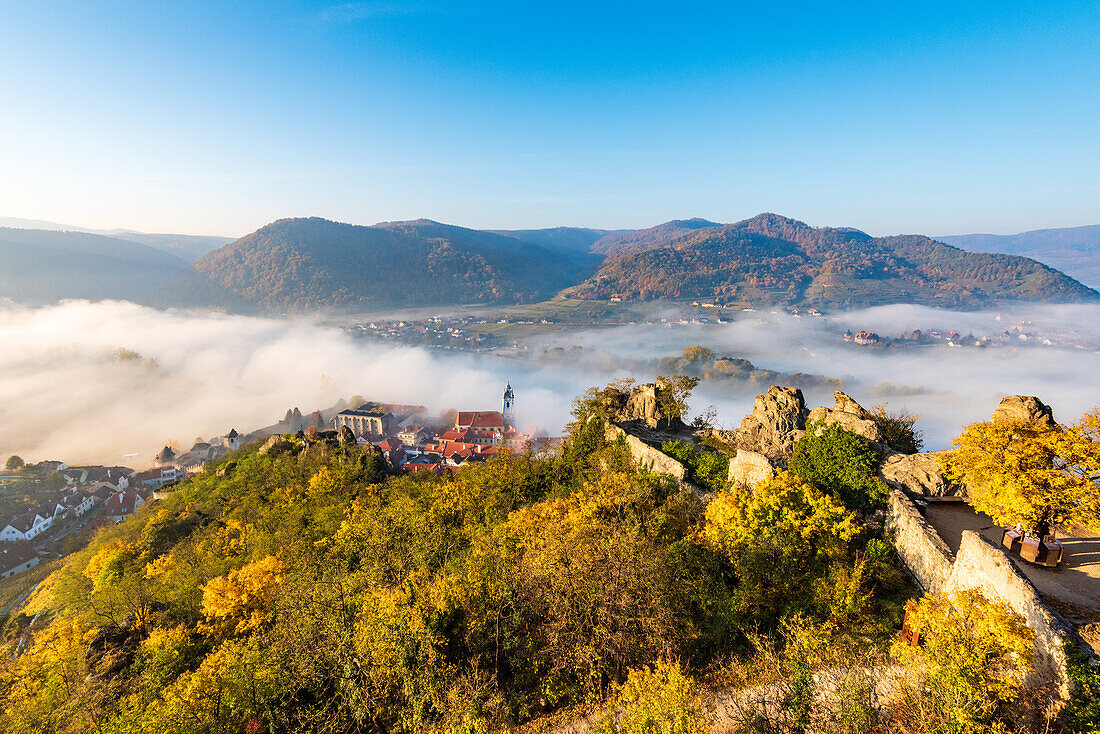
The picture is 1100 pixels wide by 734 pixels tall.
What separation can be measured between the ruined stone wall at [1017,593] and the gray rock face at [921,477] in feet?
14.6

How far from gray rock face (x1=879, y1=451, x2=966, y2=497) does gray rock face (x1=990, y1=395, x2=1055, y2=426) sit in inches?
76.5

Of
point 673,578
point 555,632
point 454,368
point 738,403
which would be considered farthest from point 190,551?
point 454,368

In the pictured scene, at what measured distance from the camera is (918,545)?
1259 centimetres

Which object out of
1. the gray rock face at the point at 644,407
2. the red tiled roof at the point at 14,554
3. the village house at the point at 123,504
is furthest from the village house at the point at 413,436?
the gray rock face at the point at 644,407

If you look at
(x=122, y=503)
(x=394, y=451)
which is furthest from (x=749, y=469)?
(x=122, y=503)

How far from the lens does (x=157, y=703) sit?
452 inches

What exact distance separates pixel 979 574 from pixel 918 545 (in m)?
2.78

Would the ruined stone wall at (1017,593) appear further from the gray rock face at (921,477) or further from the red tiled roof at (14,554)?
the red tiled roof at (14,554)

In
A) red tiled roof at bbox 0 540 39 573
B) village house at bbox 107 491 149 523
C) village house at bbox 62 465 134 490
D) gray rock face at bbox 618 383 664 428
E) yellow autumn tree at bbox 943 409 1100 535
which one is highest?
yellow autumn tree at bbox 943 409 1100 535

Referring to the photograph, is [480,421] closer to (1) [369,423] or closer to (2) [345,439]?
(1) [369,423]

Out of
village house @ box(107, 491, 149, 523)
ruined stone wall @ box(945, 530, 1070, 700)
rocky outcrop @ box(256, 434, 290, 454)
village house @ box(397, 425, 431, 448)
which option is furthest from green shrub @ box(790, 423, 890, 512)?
village house @ box(107, 491, 149, 523)

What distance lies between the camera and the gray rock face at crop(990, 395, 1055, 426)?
508 inches

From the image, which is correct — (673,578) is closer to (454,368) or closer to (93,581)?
(93,581)

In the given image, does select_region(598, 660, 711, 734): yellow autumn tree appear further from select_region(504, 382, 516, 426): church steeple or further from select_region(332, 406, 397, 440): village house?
select_region(332, 406, 397, 440): village house
